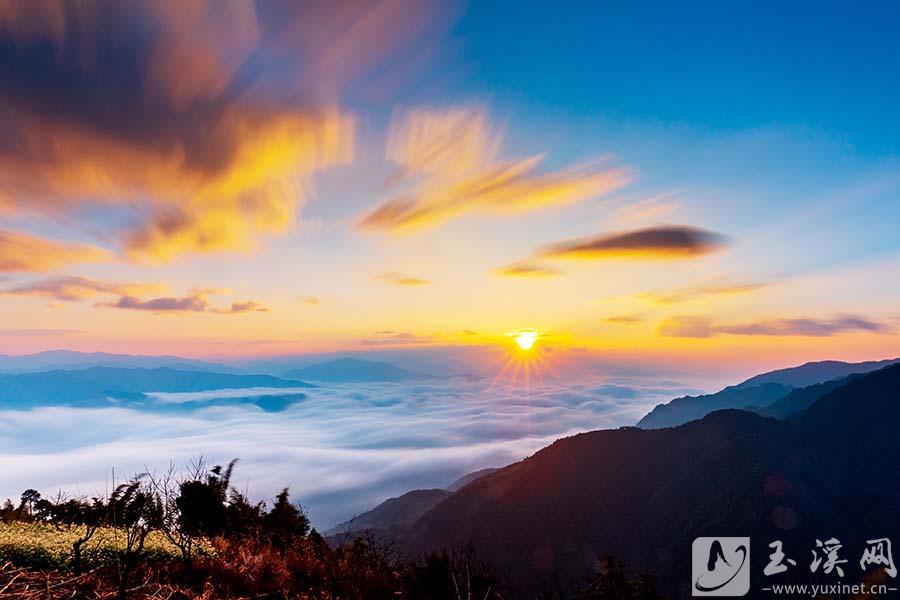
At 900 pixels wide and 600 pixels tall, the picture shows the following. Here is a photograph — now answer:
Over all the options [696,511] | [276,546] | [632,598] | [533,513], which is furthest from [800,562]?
[276,546]

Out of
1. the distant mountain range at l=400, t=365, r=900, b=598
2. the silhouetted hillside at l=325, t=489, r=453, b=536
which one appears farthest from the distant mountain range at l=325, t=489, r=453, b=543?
the distant mountain range at l=400, t=365, r=900, b=598

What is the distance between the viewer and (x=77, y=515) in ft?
64.6

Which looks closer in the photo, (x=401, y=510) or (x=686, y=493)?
(x=686, y=493)

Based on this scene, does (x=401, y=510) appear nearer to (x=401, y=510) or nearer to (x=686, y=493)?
(x=401, y=510)

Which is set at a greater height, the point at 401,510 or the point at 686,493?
the point at 686,493

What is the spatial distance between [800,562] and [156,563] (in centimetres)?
12609

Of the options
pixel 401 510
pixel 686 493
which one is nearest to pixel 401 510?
pixel 401 510

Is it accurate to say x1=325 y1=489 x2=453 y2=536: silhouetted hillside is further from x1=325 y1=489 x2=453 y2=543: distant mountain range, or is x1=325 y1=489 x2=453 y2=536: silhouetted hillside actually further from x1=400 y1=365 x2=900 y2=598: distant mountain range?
x1=400 y1=365 x2=900 y2=598: distant mountain range

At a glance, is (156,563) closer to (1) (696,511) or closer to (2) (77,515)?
(2) (77,515)

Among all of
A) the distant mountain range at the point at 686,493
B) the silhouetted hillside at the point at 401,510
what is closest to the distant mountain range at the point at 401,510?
the silhouetted hillside at the point at 401,510

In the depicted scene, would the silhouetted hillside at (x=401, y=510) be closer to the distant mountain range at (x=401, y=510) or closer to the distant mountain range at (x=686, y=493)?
the distant mountain range at (x=401, y=510)

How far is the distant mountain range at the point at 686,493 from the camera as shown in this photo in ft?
355

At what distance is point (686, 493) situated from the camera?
12625 centimetres

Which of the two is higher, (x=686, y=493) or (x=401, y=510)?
(x=686, y=493)
